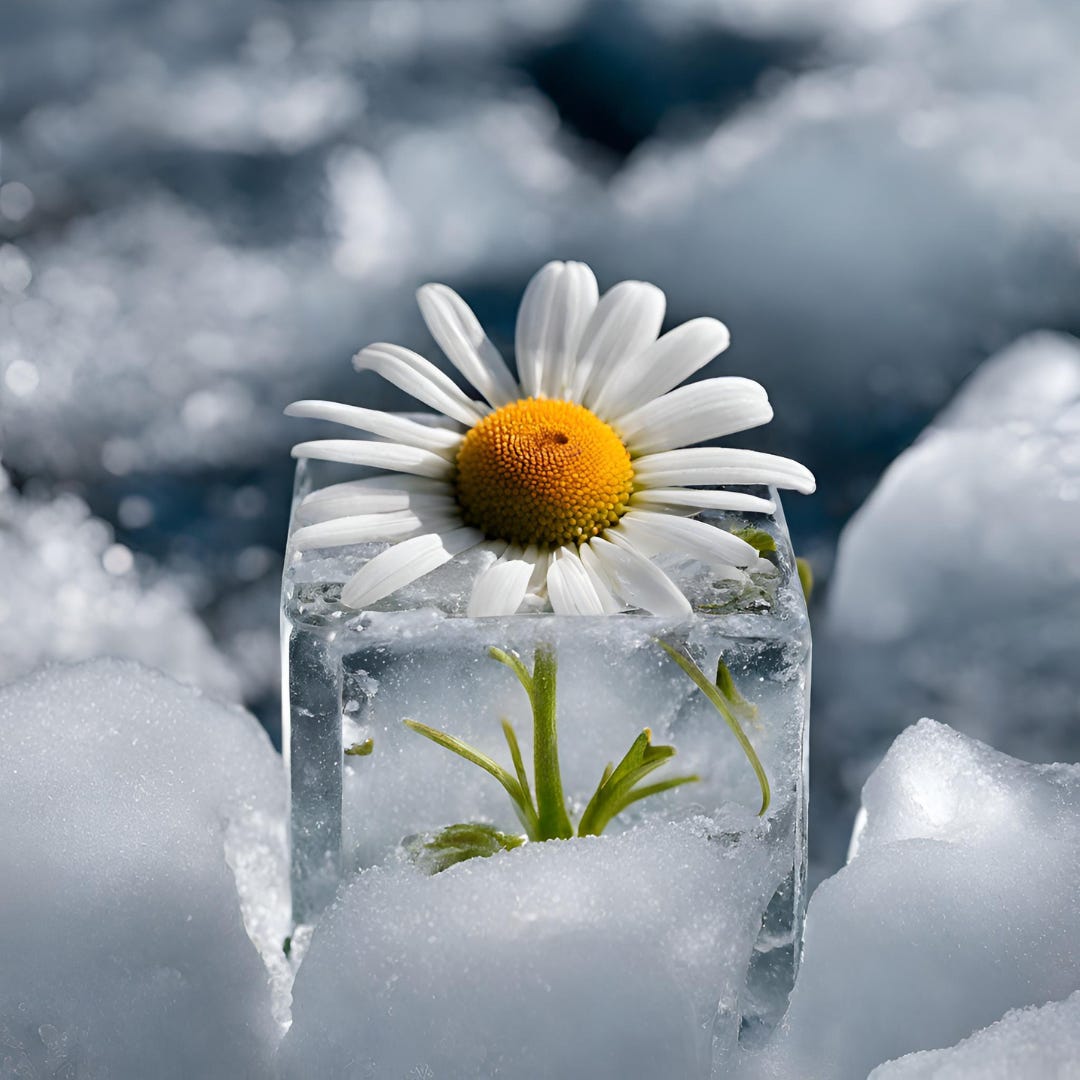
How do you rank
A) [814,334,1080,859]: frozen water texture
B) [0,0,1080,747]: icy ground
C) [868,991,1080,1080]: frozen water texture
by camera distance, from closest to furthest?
[868,991,1080,1080]: frozen water texture < [814,334,1080,859]: frozen water texture < [0,0,1080,747]: icy ground

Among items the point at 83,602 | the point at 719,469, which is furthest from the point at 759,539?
the point at 83,602

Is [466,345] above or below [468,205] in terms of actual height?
above

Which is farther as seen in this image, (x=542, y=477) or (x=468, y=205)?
(x=468, y=205)

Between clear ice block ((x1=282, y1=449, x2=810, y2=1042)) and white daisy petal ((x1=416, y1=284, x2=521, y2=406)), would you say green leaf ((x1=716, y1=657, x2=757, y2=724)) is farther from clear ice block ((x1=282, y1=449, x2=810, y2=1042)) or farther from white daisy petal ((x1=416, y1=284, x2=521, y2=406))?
white daisy petal ((x1=416, y1=284, x2=521, y2=406))

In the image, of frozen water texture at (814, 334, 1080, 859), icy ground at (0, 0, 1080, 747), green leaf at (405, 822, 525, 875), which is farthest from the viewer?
icy ground at (0, 0, 1080, 747)

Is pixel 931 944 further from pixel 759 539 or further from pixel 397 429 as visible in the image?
pixel 397 429

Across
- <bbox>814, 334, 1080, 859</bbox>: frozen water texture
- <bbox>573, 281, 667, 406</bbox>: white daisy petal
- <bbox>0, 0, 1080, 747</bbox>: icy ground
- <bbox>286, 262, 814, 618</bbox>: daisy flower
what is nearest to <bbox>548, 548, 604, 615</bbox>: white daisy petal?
<bbox>286, 262, 814, 618</bbox>: daisy flower

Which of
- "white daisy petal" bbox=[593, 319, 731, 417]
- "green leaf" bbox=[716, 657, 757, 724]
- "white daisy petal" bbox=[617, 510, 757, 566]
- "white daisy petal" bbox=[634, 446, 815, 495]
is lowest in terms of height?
"green leaf" bbox=[716, 657, 757, 724]
